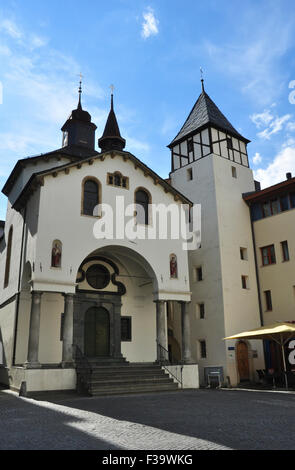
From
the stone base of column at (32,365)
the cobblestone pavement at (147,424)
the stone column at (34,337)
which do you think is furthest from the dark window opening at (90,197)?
the cobblestone pavement at (147,424)

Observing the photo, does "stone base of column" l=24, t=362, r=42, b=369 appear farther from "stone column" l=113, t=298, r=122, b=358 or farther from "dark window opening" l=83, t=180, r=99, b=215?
"dark window opening" l=83, t=180, r=99, b=215

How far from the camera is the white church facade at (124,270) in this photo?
59.4 feet


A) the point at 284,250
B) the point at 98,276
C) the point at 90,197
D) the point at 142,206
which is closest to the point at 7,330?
the point at 98,276

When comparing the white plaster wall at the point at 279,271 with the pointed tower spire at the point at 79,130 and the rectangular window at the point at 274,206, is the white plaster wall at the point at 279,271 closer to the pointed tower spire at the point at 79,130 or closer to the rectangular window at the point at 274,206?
the rectangular window at the point at 274,206

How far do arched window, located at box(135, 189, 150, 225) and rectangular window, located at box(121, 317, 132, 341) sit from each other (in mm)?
5410

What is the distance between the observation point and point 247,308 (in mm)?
24266

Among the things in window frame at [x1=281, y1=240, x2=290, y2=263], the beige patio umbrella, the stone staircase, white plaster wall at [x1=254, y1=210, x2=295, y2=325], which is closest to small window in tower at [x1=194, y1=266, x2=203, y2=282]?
white plaster wall at [x1=254, y1=210, x2=295, y2=325]

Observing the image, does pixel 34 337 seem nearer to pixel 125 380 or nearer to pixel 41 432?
pixel 125 380

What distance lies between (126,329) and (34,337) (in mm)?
6631

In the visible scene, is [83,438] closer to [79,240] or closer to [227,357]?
[79,240]

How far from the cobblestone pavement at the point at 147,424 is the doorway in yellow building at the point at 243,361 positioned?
30.4 ft
